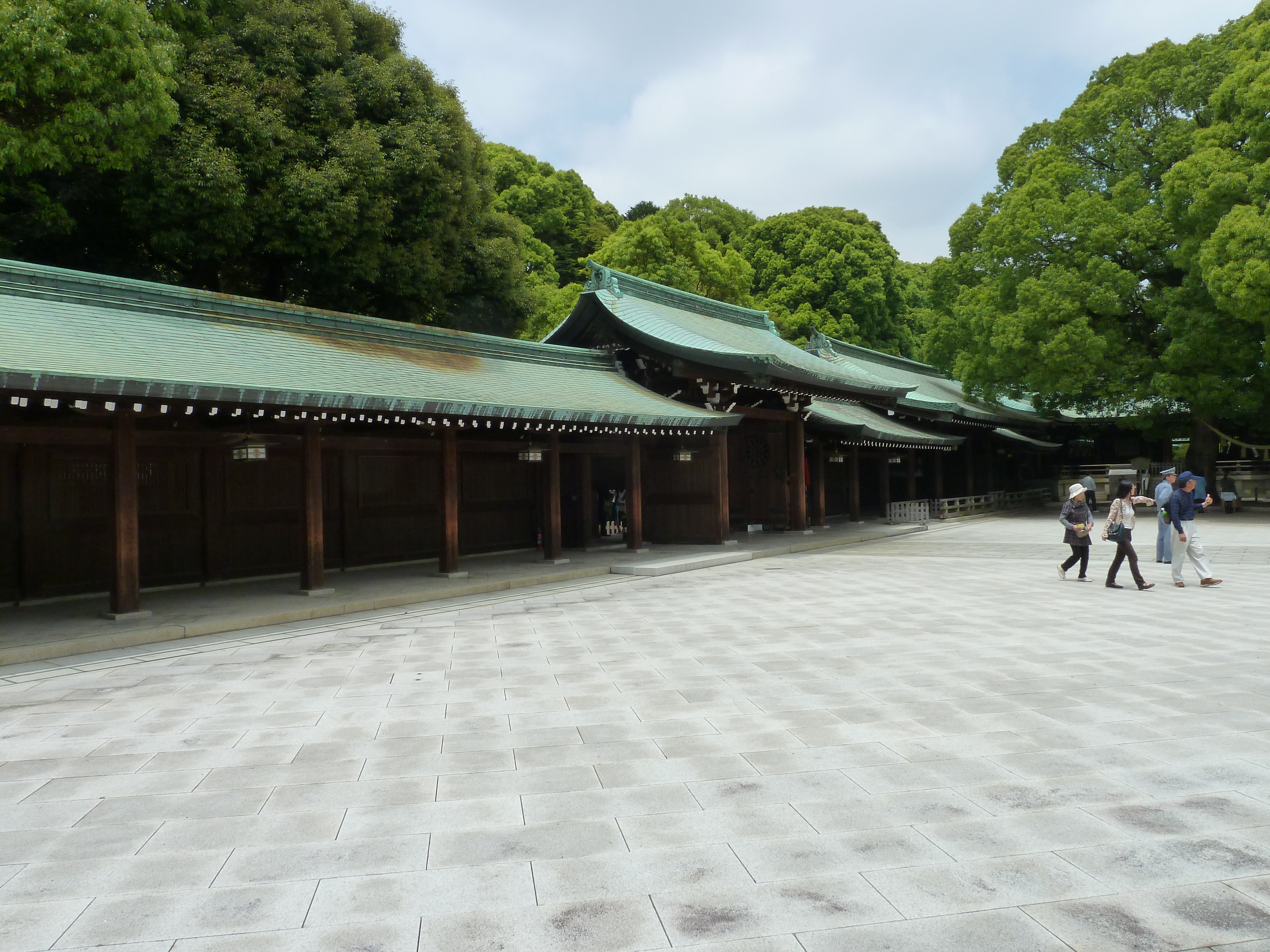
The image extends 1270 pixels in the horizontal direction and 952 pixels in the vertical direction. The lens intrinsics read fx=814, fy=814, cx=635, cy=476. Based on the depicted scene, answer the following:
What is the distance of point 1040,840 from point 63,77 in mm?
20595

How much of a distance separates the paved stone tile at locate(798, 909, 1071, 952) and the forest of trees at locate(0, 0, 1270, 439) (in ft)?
65.7

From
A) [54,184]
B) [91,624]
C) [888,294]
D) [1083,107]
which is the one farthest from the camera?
[888,294]

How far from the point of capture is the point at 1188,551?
12.2 m

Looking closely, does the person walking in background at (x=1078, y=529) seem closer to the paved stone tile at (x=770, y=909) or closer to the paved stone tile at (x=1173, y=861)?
the paved stone tile at (x=1173, y=861)

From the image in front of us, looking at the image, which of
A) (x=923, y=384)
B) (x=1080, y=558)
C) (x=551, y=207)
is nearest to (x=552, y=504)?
(x=1080, y=558)

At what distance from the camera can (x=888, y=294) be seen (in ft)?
160

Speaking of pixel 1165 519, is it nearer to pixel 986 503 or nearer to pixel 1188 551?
pixel 1188 551

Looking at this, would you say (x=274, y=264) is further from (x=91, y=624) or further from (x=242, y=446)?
(x=91, y=624)

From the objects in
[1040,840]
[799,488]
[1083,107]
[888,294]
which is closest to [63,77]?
[799,488]

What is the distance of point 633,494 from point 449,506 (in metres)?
4.71

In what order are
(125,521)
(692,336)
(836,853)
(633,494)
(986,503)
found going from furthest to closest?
(986,503), (692,336), (633,494), (125,521), (836,853)

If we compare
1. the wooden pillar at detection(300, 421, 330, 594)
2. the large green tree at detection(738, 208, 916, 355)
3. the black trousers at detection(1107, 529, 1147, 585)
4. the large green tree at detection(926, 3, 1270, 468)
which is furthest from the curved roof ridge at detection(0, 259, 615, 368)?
the large green tree at detection(738, 208, 916, 355)

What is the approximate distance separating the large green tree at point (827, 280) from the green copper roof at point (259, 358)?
31433mm

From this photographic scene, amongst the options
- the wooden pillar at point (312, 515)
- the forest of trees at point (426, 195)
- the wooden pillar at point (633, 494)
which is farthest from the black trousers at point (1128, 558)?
the forest of trees at point (426, 195)
